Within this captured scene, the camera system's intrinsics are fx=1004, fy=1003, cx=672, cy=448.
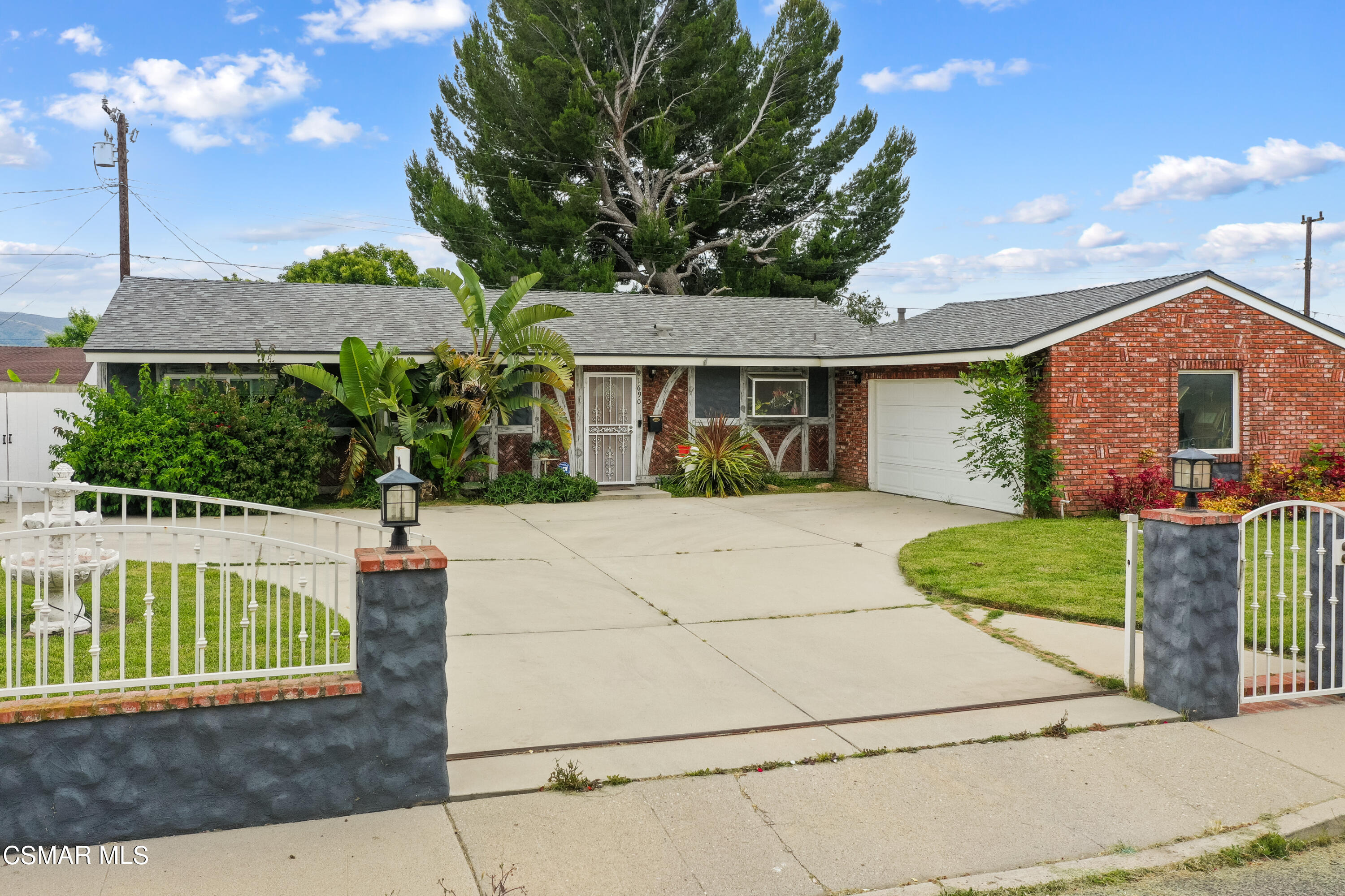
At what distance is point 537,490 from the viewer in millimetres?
16219

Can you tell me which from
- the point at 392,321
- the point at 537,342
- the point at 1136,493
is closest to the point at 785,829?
the point at 1136,493

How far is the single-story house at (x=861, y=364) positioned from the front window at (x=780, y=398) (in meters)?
0.03

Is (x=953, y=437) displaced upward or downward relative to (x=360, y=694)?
upward

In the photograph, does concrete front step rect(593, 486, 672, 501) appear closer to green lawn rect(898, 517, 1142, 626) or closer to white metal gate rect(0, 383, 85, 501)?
green lawn rect(898, 517, 1142, 626)

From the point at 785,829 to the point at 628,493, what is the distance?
41.8 ft

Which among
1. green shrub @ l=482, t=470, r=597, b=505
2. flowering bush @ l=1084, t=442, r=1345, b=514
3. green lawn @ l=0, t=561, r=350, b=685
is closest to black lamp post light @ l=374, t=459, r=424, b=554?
green lawn @ l=0, t=561, r=350, b=685

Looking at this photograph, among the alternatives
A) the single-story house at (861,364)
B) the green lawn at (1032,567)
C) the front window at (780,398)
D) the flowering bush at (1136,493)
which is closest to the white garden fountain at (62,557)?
the green lawn at (1032,567)

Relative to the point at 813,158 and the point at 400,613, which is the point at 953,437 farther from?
the point at 813,158

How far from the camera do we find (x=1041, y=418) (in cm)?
1380

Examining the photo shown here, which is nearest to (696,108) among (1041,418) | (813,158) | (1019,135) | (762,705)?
(813,158)

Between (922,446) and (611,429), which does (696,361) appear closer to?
(611,429)

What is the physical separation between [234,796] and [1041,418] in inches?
470

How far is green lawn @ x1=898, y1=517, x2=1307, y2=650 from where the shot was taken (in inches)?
328

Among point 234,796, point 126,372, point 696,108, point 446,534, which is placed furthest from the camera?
point 696,108
